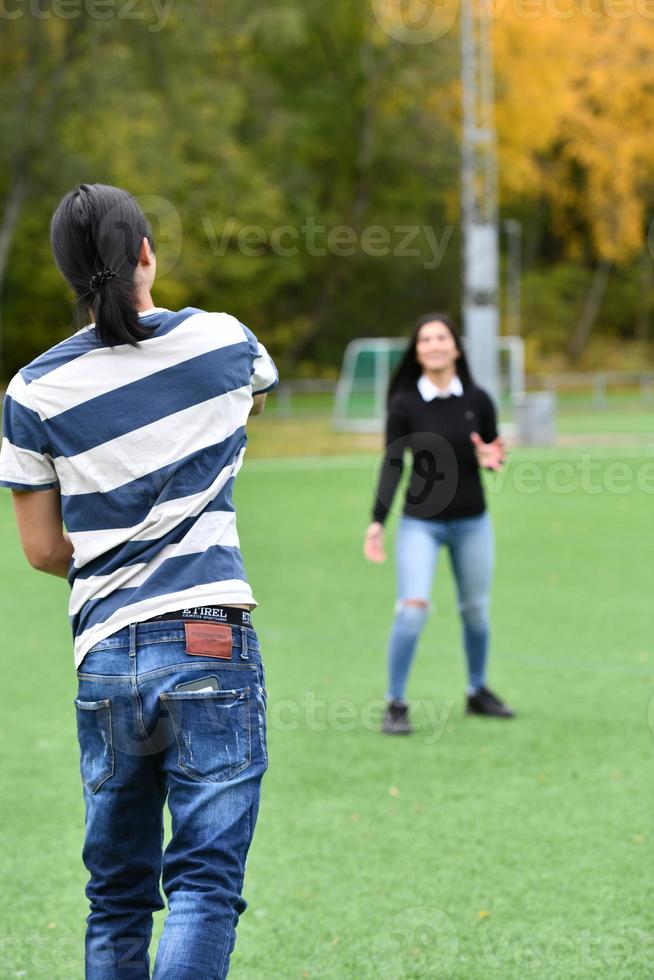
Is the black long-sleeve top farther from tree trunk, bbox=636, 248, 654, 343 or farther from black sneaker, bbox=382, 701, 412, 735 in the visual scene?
tree trunk, bbox=636, 248, 654, 343

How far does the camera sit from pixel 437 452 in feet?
21.5

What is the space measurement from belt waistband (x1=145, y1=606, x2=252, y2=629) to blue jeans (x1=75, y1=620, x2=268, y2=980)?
19 millimetres

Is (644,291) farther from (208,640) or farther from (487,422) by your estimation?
(208,640)

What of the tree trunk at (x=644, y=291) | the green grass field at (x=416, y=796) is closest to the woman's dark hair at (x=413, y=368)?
the green grass field at (x=416, y=796)

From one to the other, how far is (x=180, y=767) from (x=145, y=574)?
37cm

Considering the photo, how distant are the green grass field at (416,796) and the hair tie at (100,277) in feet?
7.08

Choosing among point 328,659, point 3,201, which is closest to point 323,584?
point 328,659

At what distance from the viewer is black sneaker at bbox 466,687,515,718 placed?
22.5 feet

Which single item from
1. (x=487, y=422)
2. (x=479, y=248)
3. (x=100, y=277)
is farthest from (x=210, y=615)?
(x=479, y=248)

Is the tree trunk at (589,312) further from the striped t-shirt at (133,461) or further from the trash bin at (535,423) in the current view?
the striped t-shirt at (133,461)

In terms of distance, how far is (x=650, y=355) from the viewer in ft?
169

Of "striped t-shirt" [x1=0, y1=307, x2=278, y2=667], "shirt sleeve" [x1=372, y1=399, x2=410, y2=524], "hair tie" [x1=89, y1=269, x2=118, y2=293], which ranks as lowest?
"shirt sleeve" [x1=372, y1=399, x2=410, y2=524]

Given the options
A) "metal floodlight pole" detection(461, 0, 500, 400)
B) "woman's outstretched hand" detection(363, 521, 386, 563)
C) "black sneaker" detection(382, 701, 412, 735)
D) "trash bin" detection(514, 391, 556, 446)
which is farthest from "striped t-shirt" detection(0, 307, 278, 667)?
"metal floodlight pole" detection(461, 0, 500, 400)

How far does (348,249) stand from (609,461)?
28.1 meters
